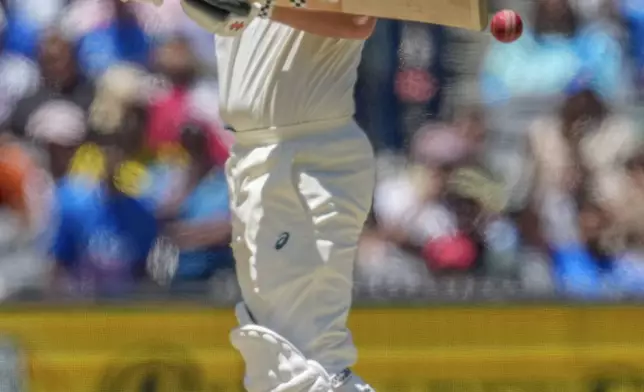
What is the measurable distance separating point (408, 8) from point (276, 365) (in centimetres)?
60

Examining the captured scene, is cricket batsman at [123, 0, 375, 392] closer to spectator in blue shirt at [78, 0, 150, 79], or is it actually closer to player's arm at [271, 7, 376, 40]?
player's arm at [271, 7, 376, 40]

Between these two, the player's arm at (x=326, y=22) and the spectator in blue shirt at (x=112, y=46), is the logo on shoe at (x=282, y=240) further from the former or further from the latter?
the spectator in blue shirt at (x=112, y=46)

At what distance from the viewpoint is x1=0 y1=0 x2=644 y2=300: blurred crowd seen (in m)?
3.55

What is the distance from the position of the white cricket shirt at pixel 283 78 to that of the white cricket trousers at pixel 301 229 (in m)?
0.03

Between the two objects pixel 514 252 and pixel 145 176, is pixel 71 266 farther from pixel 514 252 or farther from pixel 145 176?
pixel 514 252

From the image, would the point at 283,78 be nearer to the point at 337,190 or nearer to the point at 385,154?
the point at 337,190

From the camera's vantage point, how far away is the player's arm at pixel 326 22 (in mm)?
1991

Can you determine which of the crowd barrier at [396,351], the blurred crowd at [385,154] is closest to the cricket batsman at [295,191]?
the crowd barrier at [396,351]

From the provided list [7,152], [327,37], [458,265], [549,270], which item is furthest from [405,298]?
[327,37]

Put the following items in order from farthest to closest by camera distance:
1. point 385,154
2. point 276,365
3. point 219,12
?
Result: 1. point 385,154
2. point 276,365
3. point 219,12

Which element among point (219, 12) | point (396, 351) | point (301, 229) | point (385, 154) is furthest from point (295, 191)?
point (385, 154)

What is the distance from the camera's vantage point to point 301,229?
2.06m

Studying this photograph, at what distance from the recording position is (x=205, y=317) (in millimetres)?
3418

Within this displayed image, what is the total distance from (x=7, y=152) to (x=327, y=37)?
1831 mm
